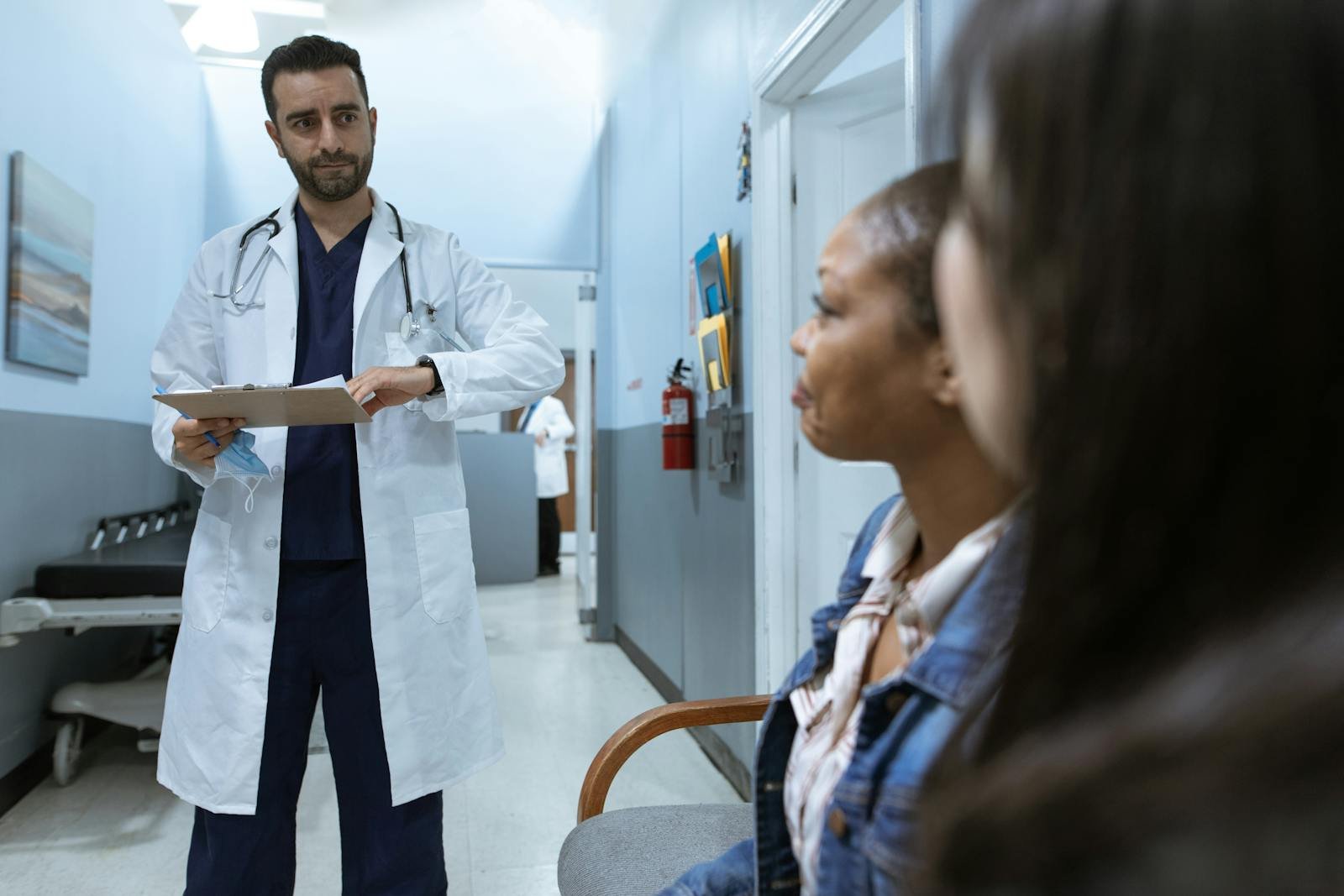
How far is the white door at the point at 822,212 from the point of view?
7.84 ft

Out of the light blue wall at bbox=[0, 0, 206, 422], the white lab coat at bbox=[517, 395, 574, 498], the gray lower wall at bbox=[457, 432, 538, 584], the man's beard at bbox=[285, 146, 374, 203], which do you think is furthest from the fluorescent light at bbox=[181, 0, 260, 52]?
the white lab coat at bbox=[517, 395, 574, 498]

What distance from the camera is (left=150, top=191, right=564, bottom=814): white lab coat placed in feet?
4.88

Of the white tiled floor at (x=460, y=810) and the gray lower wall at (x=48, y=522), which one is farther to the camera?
the gray lower wall at (x=48, y=522)

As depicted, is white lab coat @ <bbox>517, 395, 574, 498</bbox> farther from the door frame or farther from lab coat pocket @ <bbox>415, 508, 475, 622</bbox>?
lab coat pocket @ <bbox>415, 508, 475, 622</bbox>

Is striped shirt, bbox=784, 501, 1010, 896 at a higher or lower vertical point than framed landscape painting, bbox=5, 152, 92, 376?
lower

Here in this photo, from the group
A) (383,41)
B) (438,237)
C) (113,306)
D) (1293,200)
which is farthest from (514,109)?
(1293,200)

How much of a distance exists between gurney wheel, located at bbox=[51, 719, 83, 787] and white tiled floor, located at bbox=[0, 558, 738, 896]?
4cm

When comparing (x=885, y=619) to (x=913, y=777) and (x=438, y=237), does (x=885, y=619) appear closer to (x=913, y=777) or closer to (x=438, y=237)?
(x=913, y=777)

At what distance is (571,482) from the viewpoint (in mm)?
9609

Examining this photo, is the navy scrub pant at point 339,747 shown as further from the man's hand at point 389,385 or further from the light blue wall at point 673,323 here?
the light blue wall at point 673,323

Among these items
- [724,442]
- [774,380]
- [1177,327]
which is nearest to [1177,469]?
[1177,327]

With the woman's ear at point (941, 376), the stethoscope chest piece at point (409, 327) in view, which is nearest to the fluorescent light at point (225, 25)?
the stethoscope chest piece at point (409, 327)

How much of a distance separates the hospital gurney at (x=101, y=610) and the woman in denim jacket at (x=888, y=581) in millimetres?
2295

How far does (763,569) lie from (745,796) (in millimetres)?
677
